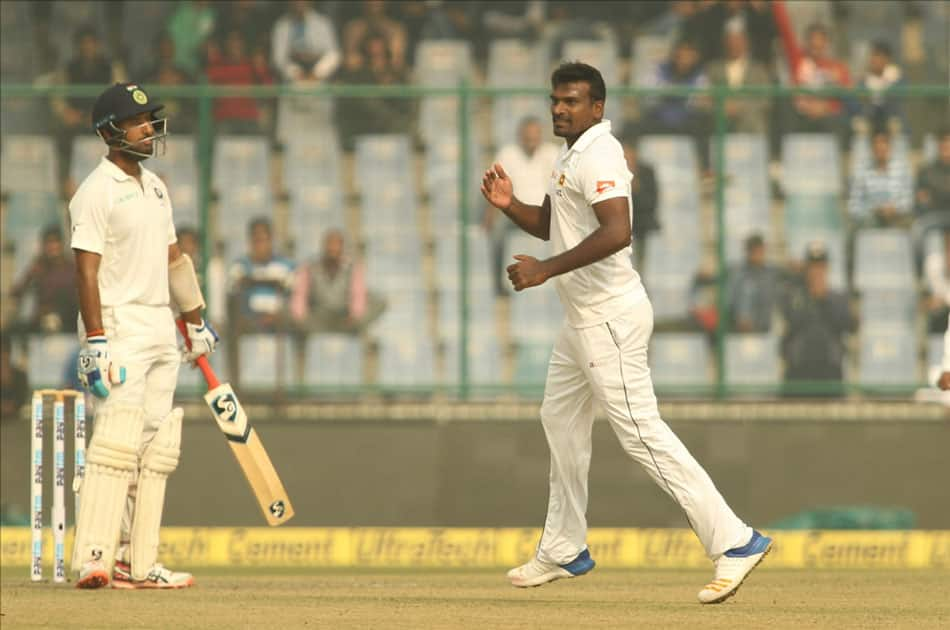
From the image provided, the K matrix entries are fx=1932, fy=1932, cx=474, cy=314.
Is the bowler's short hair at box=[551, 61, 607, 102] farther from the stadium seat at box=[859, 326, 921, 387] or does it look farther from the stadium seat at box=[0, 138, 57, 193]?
the stadium seat at box=[0, 138, 57, 193]

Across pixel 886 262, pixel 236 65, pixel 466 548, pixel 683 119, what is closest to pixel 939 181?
pixel 886 262

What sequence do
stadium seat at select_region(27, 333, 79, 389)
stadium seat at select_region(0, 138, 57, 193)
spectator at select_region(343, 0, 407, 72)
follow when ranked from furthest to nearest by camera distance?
spectator at select_region(343, 0, 407, 72) < stadium seat at select_region(0, 138, 57, 193) < stadium seat at select_region(27, 333, 79, 389)

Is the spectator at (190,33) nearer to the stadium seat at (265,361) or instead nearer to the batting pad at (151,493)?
the stadium seat at (265,361)

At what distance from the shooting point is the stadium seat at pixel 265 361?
1147 centimetres

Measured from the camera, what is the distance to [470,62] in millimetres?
13695

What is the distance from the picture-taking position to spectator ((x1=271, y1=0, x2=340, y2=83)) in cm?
1350

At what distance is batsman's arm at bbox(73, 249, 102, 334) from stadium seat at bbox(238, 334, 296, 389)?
4033 mm

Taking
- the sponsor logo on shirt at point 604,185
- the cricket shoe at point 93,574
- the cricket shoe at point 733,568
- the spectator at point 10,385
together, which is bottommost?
the cricket shoe at point 93,574

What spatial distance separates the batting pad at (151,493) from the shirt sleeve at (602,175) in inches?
79.3

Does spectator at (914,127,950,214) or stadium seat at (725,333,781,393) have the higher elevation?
spectator at (914,127,950,214)

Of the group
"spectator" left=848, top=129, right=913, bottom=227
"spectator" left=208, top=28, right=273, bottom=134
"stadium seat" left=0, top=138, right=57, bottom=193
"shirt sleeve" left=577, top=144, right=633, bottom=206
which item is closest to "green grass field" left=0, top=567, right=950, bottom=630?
"shirt sleeve" left=577, top=144, right=633, bottom=206

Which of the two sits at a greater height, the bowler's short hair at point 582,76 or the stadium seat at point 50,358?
the bowler's short hair at point 582,76

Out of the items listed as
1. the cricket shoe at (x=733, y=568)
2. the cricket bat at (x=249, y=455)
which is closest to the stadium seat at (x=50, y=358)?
the cricket bat at (x=249, y=455)

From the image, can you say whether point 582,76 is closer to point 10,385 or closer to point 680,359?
point 680,359
